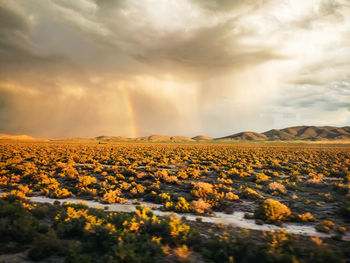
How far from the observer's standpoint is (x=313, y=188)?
17.2 m

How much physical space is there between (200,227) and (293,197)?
892 cm

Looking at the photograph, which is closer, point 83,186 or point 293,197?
point 293,197

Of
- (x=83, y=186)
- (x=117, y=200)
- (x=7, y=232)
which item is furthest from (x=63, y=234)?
(x=83, y=186)

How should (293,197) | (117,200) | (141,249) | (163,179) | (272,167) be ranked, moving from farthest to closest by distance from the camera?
(272,167), (163,179), (293,197), (117,200), (141,249)

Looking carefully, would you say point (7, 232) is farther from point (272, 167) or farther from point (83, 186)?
point (272, 167)

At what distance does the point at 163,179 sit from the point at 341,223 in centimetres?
1347

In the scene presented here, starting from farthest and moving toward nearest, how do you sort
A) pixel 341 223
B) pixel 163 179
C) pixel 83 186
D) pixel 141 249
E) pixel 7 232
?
1. pixel 163 179
2. pixel 83 186
3. pixel 341 223
4. pixel 7 232
5. pixel 141 249

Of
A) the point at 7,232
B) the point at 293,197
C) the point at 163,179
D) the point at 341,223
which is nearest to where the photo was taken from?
the point at 7,232

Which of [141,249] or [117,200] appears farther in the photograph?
[117,200]

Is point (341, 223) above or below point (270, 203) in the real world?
below

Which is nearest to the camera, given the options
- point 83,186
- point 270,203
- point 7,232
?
point 7,232

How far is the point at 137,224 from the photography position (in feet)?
25.6

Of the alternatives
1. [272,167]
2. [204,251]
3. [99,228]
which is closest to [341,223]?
[204,251]

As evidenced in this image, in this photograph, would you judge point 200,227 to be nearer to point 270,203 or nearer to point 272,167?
point 270,203
